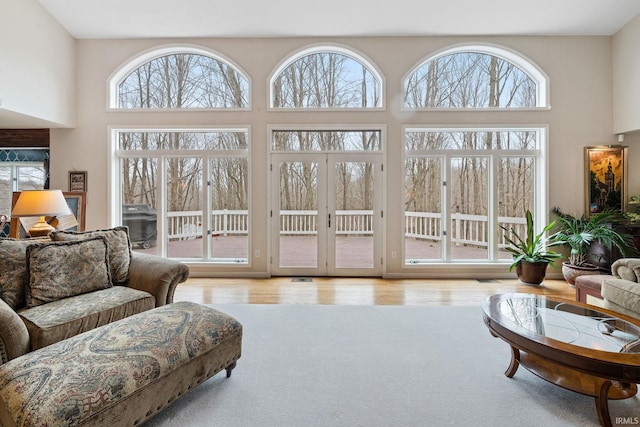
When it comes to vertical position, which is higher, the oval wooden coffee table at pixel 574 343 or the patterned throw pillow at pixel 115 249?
the patterned throw pillow at pixel 115 249

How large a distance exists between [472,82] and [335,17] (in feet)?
7.74

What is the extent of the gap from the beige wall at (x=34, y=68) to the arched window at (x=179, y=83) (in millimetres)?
647

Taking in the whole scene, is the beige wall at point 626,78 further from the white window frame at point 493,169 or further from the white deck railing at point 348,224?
the white deck railing at point 348,224

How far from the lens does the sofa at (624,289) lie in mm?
2334

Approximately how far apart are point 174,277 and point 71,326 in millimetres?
736

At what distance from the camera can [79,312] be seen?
6.49ft

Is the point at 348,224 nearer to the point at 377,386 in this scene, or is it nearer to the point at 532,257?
the point at 532,257

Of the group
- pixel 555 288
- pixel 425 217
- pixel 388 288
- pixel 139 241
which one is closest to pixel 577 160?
pixel 555 288

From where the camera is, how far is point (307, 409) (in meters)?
1.69

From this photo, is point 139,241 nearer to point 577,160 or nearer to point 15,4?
point 15,4

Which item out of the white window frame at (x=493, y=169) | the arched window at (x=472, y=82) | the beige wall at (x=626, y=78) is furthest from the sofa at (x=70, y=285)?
the beige wall at (x=626, y=78)

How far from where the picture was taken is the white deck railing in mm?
4582

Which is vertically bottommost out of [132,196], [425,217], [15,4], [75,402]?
[75,402]

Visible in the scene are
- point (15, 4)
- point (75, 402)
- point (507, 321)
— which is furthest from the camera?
point (15, 4)
